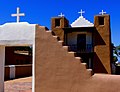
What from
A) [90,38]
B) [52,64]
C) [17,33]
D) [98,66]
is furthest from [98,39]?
[52,64]

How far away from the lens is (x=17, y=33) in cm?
1053

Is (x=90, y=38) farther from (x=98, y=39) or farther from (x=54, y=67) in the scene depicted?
(x=54, y=67)

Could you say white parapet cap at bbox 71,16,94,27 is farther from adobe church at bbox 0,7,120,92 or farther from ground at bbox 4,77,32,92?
adobe church at bbox 0,7,120,92

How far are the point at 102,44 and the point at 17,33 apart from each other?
60.3 feet

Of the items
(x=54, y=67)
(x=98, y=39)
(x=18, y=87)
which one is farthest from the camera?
(x=98, y=39)

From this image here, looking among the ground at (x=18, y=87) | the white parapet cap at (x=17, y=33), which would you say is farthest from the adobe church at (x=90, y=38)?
the white parapet cap at (x=17, y=33)

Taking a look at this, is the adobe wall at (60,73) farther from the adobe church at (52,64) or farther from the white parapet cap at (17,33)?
the white parapet cap at (17,33)

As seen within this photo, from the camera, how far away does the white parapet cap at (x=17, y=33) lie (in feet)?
33.9

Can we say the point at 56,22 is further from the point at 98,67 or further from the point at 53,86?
the point at 53,86

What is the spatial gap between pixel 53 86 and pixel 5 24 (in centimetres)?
346

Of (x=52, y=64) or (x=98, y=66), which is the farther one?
(x=98, y=66)

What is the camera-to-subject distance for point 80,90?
31.1 feet

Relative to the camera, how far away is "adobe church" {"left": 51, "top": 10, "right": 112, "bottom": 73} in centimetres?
2738

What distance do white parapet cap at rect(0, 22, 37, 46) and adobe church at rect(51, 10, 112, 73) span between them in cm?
1690
